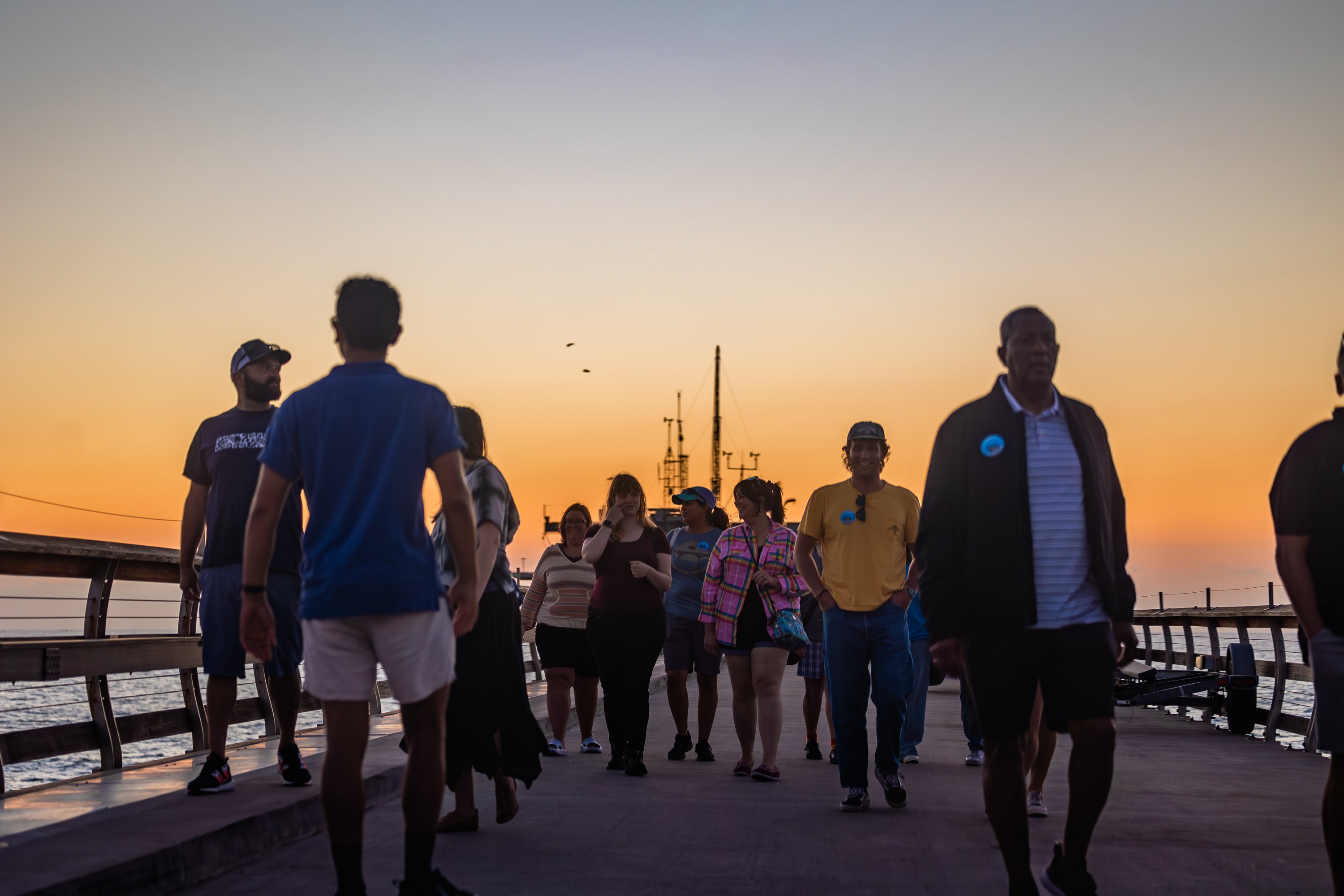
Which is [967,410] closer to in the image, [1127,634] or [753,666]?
[1127,634]

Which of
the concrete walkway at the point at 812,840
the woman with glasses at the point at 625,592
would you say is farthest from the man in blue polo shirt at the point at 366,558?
the woman with glasses at the point at 625,592

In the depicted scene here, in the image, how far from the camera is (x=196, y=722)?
8.24 metres

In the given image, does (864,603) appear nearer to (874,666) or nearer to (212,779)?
(874,666)

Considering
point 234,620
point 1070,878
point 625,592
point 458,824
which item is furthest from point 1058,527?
point 625,592

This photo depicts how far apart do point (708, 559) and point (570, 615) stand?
1182 millimetres

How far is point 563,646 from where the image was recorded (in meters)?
9.76

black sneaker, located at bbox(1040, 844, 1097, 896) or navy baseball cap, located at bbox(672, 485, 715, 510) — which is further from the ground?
navy baseball cap, located at bbox(672, 485, 715, 510)

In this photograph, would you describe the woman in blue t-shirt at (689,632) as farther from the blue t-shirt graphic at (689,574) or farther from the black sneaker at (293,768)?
the black sneaker at (293,768)

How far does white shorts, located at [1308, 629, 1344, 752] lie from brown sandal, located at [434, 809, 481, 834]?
3.49 m

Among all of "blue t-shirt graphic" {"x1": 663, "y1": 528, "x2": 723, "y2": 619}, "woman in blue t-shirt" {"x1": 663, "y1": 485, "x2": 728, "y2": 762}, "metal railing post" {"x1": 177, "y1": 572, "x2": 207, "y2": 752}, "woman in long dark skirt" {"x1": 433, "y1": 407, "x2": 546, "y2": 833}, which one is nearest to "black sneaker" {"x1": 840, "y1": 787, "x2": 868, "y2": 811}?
"woman in long dark skirt" {"x1": 433, "y1": 407, "x2": 546, "y2": 833}

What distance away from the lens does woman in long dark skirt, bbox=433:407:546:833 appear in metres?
5.78

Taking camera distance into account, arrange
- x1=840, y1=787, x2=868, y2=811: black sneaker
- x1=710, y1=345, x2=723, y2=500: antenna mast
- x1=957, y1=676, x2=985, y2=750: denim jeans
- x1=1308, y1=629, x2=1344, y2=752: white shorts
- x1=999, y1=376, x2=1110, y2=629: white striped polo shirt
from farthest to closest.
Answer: x1=710, y1=345, x2=723, y2=500: antenna mast → x1=957, y1=676, x2=985, y2=750: denim jeans → x1=840, y1=787, x2=868, y2=811: black sneaker → x1=999, y1=376, x2=1110, y2=629: white striped polo shirt → x1=1308, y1=629, x2=1344, y2=752: white shorts

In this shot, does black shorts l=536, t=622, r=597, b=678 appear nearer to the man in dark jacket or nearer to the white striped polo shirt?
the man in dark jacket

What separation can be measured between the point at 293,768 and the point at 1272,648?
10.1m
